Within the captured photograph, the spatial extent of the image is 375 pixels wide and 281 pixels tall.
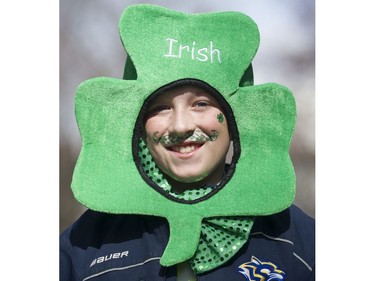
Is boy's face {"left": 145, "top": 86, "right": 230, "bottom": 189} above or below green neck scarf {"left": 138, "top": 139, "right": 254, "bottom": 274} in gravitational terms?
above

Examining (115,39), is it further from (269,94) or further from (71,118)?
(269,94)

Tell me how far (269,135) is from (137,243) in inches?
17.3

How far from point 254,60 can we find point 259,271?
1.85 feet

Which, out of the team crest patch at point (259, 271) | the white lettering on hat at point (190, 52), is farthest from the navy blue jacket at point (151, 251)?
the white lettering on hat at point (190, 52)

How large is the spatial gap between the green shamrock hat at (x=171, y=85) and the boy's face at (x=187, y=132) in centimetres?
3

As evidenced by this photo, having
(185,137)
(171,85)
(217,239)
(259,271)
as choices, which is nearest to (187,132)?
(185,137)

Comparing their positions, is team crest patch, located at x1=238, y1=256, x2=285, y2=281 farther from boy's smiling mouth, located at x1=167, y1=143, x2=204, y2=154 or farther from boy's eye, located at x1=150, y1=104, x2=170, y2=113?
boy's eye, located at x1=150, y1=104, x2=170, y2=113

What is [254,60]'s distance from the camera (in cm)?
193

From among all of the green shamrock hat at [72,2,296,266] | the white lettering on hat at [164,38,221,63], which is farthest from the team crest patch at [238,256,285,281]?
the white lettering on hat at [164,38,221,63]

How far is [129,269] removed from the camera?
1794 millimetres

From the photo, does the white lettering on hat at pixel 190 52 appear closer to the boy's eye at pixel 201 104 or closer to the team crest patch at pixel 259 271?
the boy's eye at pixel 201 104

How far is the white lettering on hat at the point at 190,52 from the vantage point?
175 cm

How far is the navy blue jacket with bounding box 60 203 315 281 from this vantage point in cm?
179

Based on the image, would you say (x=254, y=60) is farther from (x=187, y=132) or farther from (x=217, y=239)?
(x=217, y=239)
